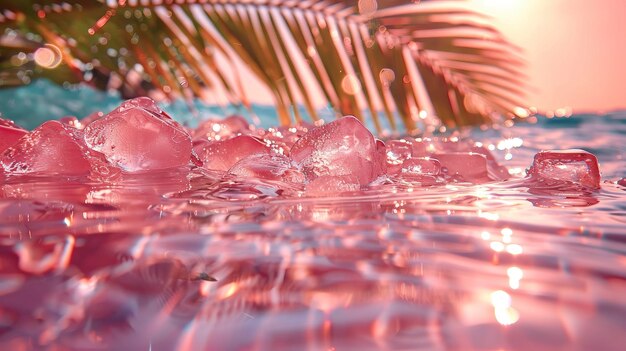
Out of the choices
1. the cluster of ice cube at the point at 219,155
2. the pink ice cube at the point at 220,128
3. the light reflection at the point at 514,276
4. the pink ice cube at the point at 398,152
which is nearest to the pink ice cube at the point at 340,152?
A: the cluster of ice cube at the point at 219,155

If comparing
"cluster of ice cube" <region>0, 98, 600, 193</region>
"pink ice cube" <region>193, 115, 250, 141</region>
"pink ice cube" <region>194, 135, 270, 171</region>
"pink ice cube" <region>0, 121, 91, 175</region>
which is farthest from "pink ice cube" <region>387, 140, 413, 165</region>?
"pink ice cube" <region>0, 121, 91, 175</region>

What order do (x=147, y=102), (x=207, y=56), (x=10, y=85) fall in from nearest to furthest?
(x=147, y=102) < (x=207, y=56) < (x=10, y=85)

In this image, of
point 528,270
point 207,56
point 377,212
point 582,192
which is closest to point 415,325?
point 528,270

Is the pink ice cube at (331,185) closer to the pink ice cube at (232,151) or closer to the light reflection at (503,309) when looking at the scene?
the pink ice cube at (232,151)

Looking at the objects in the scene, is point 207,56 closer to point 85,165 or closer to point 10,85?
point 85,165

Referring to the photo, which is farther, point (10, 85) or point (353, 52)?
point (10, 85)

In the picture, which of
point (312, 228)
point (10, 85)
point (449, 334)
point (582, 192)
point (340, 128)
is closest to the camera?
point (449, 334)

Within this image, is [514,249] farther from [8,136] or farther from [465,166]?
[8,136]

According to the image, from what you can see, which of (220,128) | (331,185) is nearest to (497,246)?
(331,185)
